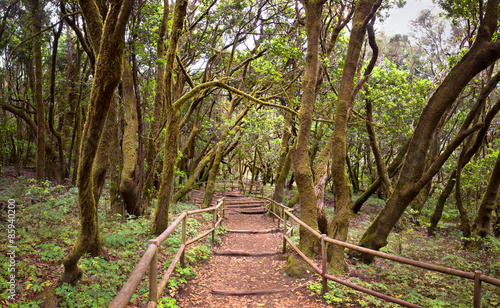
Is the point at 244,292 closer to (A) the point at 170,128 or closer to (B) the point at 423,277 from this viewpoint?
(A) the point at 170,128

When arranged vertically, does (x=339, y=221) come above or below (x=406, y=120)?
below

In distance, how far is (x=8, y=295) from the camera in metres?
3.33

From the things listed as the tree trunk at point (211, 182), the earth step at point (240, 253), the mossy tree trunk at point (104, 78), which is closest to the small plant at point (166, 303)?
the mossy tree trunk at point (104, 78)

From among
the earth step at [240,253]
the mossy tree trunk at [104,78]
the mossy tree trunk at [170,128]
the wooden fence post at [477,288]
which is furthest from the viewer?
the earth step at [240,253]

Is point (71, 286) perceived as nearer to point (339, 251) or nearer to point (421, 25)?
point (339, 251)

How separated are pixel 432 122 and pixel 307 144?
245 centimetres

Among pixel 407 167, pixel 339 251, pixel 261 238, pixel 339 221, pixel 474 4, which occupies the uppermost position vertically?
pixel 474 4

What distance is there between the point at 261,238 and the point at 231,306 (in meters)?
5.01

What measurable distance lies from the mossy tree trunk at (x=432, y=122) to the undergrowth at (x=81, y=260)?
4.10 meters

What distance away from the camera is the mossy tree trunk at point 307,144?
20.8ft

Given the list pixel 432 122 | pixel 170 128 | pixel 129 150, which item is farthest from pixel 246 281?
pixel 432 122

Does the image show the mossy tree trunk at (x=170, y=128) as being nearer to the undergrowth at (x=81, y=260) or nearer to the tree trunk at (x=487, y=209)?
the undergrowth at (x=81, y=260)

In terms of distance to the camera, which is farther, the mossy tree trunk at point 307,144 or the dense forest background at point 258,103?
the mossy tree trunk at point 307,144

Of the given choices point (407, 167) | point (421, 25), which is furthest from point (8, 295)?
point (421, 25)
